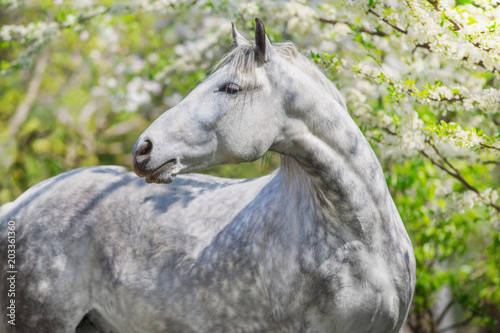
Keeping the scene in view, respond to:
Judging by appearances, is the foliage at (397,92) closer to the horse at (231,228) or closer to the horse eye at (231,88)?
the horse eye at (231,88)

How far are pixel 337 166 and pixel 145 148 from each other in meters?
0.74

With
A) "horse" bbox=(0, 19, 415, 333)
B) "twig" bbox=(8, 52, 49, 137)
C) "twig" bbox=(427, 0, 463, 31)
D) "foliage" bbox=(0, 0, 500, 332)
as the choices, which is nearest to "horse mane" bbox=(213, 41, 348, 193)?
"horse" bbox=(0, 19, 415, 333)

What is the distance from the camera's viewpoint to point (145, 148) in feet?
6.63

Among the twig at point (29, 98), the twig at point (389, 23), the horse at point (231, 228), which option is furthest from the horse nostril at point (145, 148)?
the twig at point (29, 98)

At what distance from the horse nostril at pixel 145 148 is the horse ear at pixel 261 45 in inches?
21.1

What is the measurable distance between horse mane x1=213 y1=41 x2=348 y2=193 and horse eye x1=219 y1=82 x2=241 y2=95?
0.02m

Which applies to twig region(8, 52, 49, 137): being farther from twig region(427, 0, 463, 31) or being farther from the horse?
twig region(427, 0, 463, 31)

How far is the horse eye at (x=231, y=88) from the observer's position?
2.09 metres

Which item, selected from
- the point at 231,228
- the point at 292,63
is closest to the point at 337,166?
the point at 292,63

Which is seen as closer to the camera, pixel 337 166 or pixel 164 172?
pixel 164 172

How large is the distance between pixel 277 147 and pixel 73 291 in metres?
1.38

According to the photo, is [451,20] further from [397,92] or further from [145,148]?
[145,148]

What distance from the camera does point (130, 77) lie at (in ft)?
19.5

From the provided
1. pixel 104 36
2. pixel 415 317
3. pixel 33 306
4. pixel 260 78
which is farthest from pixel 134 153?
pixel 104 36
